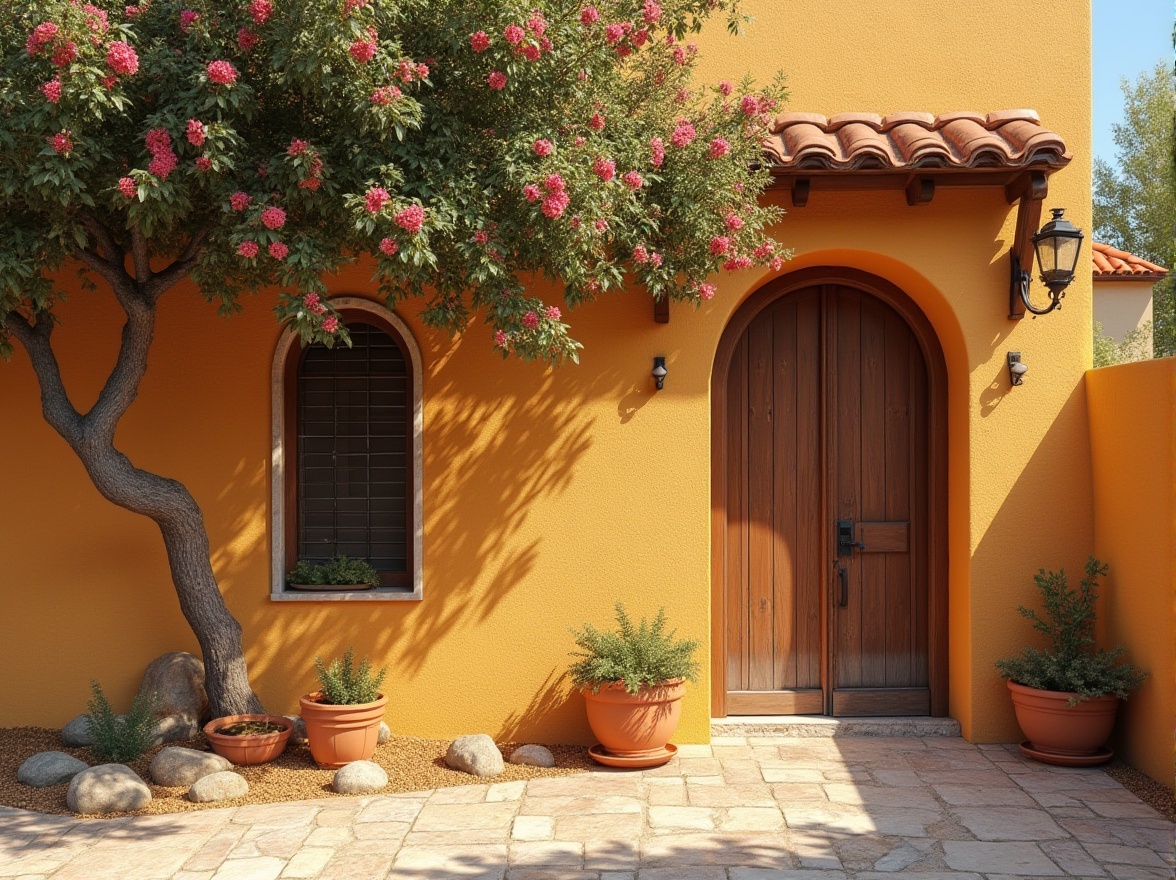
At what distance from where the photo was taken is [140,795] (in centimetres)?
537

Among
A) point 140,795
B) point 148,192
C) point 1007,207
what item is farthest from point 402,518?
point 1007,207

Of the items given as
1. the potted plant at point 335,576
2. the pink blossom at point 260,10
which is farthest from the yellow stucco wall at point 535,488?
the pink blossom at point 260,10

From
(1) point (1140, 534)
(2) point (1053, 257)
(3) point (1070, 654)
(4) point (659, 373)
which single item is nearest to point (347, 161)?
(4) point (659, 373)

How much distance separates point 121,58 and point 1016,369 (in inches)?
206

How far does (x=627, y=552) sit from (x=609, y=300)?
1592mm

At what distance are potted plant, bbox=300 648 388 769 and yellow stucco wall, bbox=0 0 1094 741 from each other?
0.50m

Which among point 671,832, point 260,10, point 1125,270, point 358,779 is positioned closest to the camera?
point 260,10

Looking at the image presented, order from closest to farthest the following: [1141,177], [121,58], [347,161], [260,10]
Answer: [121,58], [260,10], [347,161], [1141,177]

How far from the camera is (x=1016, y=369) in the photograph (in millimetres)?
6477

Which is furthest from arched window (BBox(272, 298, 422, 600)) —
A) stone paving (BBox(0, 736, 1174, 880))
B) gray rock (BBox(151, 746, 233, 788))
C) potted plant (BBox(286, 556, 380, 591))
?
stone paving (BBox(0, 736, 1174, 880))

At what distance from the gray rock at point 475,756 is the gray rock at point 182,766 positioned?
125 centimetres

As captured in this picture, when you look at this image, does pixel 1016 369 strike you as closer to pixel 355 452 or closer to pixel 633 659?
pixel 633 659

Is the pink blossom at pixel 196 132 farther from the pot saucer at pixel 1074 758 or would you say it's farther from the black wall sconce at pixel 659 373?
the pot saucer at pixel 1074 758

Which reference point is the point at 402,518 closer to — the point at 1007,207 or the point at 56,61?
the point at 56,61
